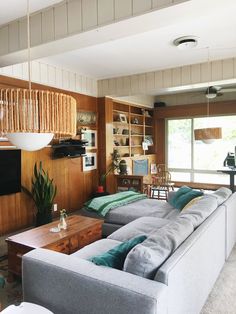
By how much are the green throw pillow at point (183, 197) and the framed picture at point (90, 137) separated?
2299mm

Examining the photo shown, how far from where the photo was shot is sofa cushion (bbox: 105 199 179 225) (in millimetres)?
3551

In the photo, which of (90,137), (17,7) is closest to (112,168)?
(90,137)

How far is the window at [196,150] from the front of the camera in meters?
7.07

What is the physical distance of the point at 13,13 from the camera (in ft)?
8.65

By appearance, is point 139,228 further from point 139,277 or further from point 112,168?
Answer: point 112,168

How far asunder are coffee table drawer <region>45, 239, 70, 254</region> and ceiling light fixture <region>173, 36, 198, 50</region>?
9.46 feet

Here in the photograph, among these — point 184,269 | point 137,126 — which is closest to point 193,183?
point 137,126

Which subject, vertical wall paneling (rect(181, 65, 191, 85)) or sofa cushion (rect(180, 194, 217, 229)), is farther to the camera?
vertical wall paneling (rect(181, 65, 191, 85))

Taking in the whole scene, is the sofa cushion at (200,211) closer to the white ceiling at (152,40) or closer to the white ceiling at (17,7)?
the white ceiling at (152,40)

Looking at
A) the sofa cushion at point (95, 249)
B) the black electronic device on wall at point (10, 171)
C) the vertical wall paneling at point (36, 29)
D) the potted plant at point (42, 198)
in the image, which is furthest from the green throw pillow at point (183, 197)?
the vertical wall paneling at point (36, 29)

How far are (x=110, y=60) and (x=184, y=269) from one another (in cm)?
358

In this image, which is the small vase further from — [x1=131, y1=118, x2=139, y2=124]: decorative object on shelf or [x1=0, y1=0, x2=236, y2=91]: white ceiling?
[x1=131, y1=118, x2=139, y2=124]: decorative object on shelf

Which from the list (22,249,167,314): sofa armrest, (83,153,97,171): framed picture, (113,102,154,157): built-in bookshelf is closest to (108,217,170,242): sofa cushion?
(22,249,167,314): sofa armrest

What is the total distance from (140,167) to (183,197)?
3.57 meters
